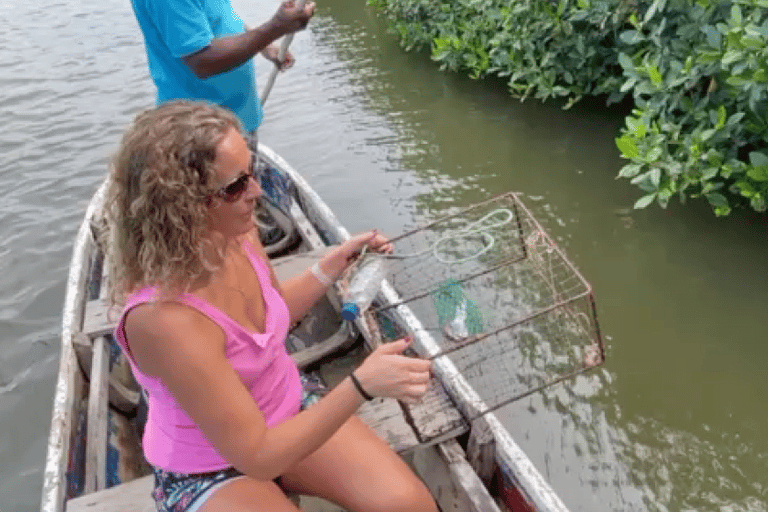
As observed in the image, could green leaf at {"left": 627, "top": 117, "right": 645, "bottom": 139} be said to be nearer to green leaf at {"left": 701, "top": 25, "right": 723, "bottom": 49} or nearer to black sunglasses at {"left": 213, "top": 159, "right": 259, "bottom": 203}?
green leaf at {"left": 701, "top": 25, "right": 723, "bottom": 49}

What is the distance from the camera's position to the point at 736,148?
458 centimetres

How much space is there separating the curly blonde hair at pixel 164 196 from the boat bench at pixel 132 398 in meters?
0.59

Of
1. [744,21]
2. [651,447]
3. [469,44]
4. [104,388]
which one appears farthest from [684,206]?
[104,388]

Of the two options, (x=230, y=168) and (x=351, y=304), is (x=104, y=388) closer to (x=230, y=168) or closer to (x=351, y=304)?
(x=351, y=304)

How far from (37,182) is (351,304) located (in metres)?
6.38

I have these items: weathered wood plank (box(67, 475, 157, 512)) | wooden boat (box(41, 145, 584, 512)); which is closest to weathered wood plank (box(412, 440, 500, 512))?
wooden boat (box(41, 145, 584, 512))

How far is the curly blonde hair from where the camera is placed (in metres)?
1.71

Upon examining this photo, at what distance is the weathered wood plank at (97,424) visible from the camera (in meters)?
2.82

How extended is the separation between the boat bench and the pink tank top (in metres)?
0.43

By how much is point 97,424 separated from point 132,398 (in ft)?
1.34

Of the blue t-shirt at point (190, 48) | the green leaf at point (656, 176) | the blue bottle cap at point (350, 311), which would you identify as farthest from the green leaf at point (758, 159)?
the blue bottle cap at point (350, 311)

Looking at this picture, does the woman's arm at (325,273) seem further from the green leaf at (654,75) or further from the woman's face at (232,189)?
the green leaf at (654,75)

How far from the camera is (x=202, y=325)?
5.93ft

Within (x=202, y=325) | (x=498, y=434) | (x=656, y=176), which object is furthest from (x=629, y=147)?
(x=202, y=325)
